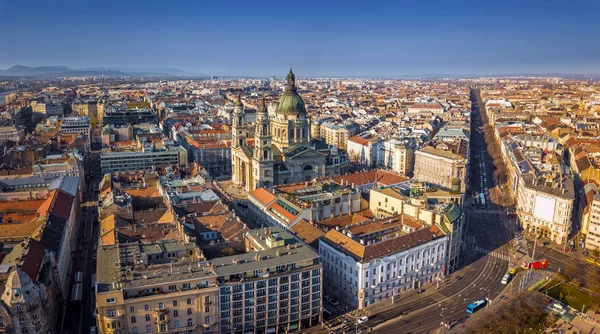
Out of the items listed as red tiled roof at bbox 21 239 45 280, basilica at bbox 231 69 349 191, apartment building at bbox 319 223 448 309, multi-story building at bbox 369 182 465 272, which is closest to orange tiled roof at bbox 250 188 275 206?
basilica at bbox 231 69 349 191

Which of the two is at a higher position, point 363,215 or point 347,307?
point 363,215

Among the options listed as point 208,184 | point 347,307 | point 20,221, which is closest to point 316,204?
point 347,307

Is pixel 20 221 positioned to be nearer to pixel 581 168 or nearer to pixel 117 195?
pixel 117 195

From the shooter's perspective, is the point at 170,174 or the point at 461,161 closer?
the point at 170,174

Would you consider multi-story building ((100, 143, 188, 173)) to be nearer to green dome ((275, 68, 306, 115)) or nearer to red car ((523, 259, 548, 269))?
green dome ((275, 68, 306, 115))

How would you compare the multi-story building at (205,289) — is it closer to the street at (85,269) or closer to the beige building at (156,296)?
the beige building at (156,296)

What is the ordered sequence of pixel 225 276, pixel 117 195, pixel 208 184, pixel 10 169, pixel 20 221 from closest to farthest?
pixel 225 276
pixel 20 221
pixel 117 195
pixel 208 184
pixel 10 169

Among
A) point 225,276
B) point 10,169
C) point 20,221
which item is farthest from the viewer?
point 10,169

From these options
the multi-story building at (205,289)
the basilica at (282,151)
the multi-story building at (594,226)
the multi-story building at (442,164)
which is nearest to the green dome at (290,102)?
the basilica at (282,151)
